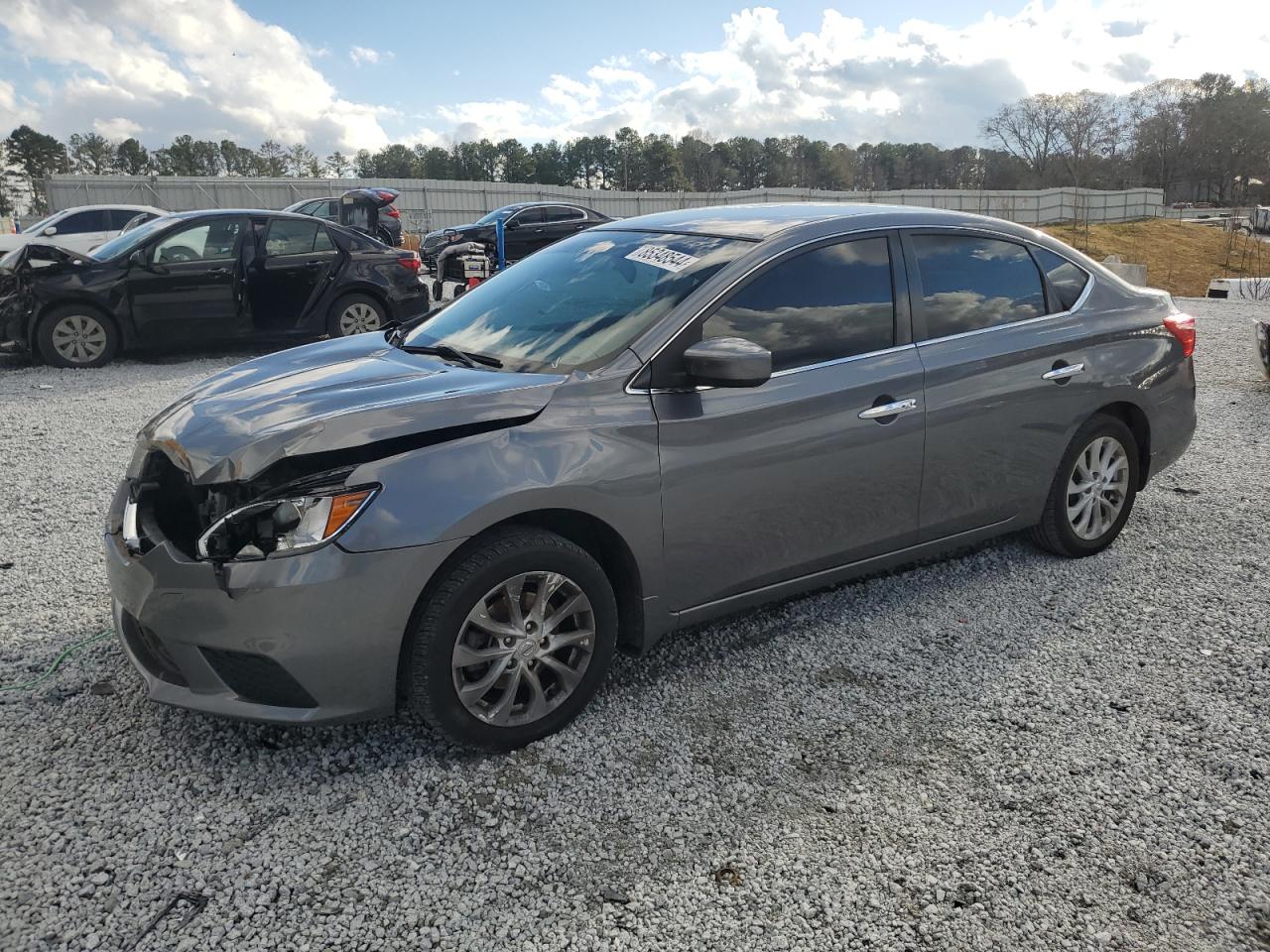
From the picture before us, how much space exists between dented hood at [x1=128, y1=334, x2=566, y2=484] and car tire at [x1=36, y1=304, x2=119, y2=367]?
24.3ft

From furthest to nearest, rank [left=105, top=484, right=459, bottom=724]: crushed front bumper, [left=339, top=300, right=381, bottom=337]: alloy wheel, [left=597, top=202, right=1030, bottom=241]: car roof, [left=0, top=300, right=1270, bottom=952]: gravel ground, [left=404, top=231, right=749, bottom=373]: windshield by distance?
[left=339, top=300, right=381, bottom=337]: alloy wheel < [left=597, top=202, right=1030, bottom=241]: car roof < [left=404, top=231, right=749, bottom=373]: windshield < [left=105, top=484, right=459, bottom=724]: crushed front bumper < [left=0, top=300, right=1270, bottom=952]: gravel ground

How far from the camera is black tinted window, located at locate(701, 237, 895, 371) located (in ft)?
11.4

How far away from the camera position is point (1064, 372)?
431 centimetres

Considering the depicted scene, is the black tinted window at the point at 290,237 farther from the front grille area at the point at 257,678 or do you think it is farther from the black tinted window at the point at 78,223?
the black tinted window at the point at 78,223

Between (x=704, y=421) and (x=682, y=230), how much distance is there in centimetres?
105

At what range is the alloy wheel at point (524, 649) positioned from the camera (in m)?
2.94

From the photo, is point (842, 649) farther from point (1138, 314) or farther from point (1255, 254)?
point (1255, 254)

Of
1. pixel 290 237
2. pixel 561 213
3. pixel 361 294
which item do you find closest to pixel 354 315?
pixel 361 294

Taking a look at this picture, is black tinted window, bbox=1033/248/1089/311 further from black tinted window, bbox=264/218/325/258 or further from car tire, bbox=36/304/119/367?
car tire, bbox=36/304/119/367

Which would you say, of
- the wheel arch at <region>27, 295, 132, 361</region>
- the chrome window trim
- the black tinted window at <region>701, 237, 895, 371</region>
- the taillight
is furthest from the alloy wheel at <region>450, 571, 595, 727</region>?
the wheel arch at <region>27, 295, 132, 361</region>

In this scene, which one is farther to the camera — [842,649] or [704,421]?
[842,649]

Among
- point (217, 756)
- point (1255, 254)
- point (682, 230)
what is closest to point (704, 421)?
point (682, 230)

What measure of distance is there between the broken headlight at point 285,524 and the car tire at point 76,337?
8438 mm

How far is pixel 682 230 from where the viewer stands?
396 centimetres
